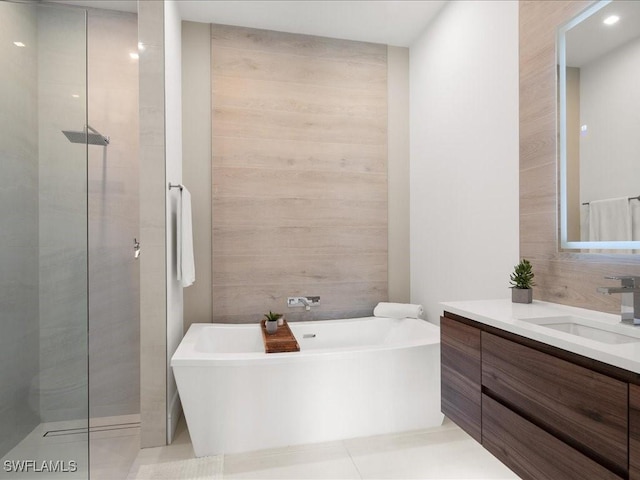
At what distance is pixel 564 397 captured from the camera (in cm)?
98

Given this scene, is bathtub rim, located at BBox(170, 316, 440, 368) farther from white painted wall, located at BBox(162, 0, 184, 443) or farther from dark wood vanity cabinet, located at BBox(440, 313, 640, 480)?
dark wood vanity cabinet, located at BBox(440, 313, 640, 480)

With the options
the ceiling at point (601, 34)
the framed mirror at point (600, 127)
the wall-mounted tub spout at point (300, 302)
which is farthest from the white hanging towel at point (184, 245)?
the ceiling at point (601, 34)

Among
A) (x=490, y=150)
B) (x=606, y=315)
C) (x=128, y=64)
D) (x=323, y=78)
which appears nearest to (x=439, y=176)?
(x=490, y=150)

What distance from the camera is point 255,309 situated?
2.87 meters

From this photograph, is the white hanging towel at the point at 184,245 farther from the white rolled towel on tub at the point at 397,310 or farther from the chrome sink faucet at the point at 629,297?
the chrome sink faucet at the point at 629,297

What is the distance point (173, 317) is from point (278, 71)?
2087 mm

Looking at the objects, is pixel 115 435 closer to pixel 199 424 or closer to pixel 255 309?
pixel 199 424

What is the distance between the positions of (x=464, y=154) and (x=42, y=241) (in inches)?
91.3

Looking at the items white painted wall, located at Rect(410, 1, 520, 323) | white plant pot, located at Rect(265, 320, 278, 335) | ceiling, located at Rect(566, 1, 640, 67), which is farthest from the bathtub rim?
ceiling, located at Rect(566, 1, 640, 67)

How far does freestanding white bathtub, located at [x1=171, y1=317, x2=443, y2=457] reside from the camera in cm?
193

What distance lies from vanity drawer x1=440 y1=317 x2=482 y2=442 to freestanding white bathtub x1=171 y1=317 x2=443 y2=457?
0.56 meters

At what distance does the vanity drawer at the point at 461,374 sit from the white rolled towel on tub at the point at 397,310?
47.0 inches

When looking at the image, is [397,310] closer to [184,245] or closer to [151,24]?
[184,245]

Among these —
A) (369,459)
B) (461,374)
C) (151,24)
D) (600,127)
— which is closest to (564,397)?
(461,374)
